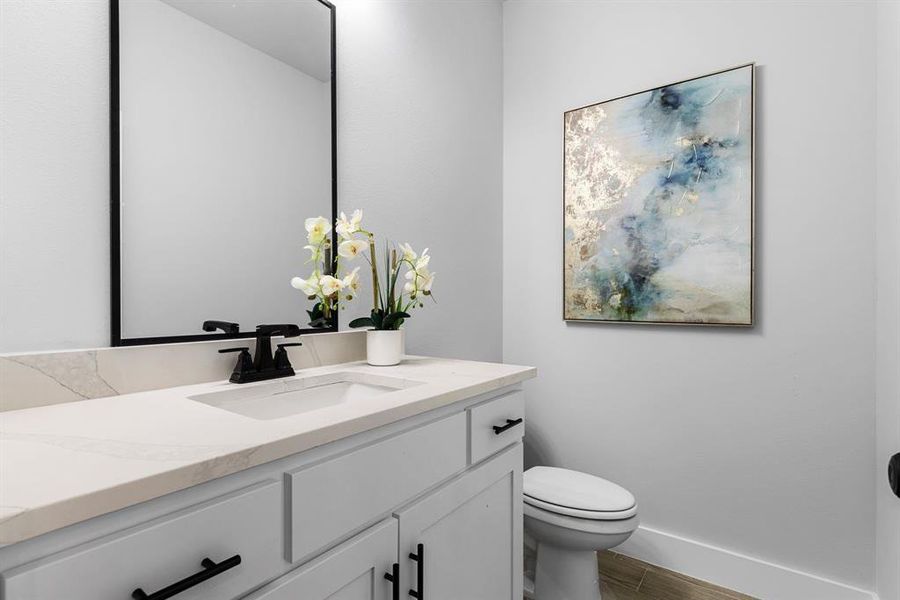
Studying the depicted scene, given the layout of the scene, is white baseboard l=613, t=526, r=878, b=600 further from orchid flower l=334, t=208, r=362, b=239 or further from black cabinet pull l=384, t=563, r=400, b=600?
orchid flower l=334, t=208, r=362, b=239

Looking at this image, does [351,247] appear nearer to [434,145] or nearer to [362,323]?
[362,323]

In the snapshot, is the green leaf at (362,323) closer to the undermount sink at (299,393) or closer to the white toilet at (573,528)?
the undermount sink at (299,393)

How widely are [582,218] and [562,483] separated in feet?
3.79

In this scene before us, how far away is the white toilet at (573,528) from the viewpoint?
4.76 ft

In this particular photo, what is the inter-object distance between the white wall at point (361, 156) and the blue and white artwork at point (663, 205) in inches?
18.1

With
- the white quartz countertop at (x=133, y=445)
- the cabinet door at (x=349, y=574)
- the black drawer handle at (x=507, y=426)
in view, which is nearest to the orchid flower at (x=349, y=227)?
the white quartz countertop at (x=133, y=445)

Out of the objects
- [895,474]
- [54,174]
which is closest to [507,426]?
[895,474]

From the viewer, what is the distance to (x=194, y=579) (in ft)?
1.85

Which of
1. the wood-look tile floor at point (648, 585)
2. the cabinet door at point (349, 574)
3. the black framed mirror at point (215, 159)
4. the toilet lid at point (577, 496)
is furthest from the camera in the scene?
the wood-look tile floor at point (648, 585)

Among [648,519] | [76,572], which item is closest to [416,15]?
[76,572]

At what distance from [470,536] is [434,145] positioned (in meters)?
1.49

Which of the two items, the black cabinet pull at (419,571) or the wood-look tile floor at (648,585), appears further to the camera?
the wood-look tile floor at (648,585)

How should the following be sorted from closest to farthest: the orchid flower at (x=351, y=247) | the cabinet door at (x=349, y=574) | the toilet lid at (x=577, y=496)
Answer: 1. the cabinet door at (x=349, y=574)
2. the orchid flower at (x=351, y=247)
3. the toilet lid at (x=577, y=496)

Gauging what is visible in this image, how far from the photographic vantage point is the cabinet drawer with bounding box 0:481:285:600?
1.56 feet
